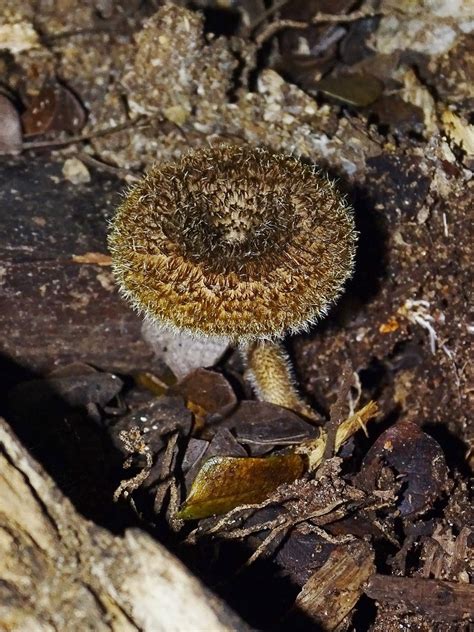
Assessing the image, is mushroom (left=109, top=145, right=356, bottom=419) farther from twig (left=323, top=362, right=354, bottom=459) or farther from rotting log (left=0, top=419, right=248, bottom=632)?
rotting log (left=0, top=419, right=248, bottom=632)

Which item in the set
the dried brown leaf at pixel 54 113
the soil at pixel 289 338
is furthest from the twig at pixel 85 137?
the dried brown leaf at pixel 54 113

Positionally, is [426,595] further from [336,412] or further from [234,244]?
[234,244]

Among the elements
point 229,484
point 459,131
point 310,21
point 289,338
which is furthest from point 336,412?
point 310,21

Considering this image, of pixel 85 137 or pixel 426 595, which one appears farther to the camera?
pixel 85 137

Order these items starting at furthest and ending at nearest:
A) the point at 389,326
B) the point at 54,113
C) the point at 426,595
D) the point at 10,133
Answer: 1. the point at 54,113
2. the point at 10,133
3. the point at 389,326
4. the point at 426,595

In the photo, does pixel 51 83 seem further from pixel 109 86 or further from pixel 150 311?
pixel 150 311
